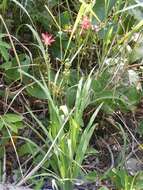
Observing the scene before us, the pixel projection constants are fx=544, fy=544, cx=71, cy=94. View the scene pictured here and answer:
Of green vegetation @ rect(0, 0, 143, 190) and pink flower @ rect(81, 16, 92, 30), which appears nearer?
green vegetation @ rect(0, 0, 143, 190)

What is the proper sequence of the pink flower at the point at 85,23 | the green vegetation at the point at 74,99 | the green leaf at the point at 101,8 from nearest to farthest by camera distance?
the green vegetation at the point at 74,99
the pink flower at the point at 85,23
the green leaf at the point at 101,8

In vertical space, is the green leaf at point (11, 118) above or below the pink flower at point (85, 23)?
below

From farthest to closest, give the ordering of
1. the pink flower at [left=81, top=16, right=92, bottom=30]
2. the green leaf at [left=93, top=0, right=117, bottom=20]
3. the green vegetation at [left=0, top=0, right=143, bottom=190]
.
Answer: the green leaf at [left=93, top=0, right=117, bottom=20], the pink flower at [left=81, top=16, right=92, bottom=30], the green vegetation at [left=0, top=0, right=143, bottom=190]

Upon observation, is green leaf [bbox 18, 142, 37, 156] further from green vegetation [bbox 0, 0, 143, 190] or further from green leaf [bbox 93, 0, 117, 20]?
green leaf [bbox 93, 0, 117, 20]

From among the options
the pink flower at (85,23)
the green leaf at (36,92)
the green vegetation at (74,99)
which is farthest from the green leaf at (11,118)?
the pink flower at (85,23)

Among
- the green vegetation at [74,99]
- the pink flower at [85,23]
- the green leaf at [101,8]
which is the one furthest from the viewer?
the green leaf at [101,8]

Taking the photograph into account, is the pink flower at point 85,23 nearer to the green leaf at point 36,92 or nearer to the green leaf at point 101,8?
the green leaf at point 101,8

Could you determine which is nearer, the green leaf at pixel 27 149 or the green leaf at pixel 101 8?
the green leaf at pixel 27 149

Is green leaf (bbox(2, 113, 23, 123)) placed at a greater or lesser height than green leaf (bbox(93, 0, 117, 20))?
lesser

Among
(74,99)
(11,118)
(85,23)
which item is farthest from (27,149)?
(85,23)

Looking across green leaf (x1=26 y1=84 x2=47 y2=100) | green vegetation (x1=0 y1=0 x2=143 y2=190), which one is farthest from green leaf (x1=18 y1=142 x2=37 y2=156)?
green leaf (x1=26 y1=84 x2=47 y2=100)

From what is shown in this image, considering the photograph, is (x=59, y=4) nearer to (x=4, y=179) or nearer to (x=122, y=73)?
(x=122, y=73)
